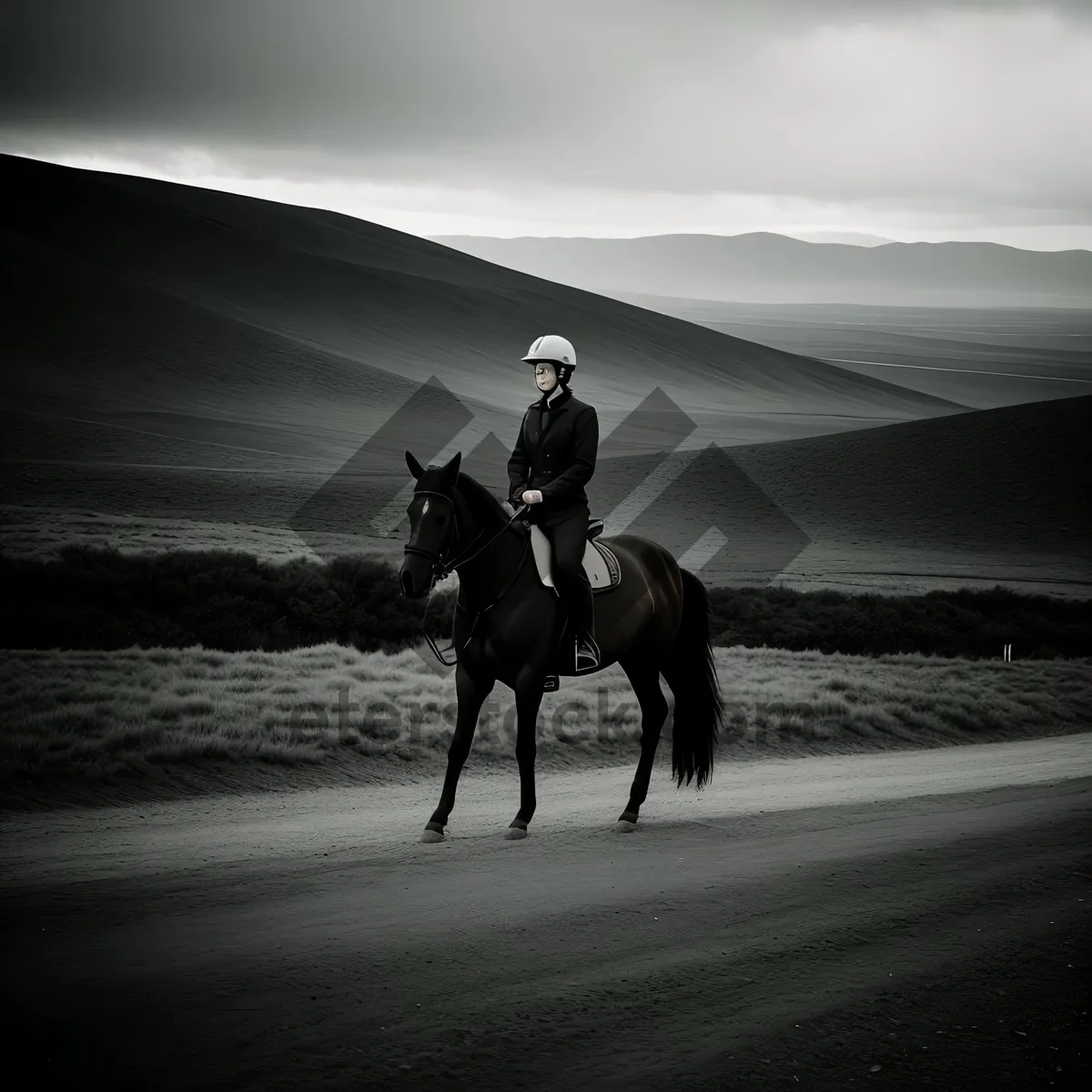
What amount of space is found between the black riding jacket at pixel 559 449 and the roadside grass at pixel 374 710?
570 centimetres

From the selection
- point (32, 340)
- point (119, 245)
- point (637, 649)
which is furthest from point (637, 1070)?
point (119, 245)

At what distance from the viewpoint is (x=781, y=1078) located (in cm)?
520

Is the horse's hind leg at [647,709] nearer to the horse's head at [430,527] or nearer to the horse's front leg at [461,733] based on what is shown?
the horse's front leg at [461,733]

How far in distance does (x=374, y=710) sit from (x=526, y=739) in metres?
→ 7.21

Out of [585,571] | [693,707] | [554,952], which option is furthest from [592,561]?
[554,952]

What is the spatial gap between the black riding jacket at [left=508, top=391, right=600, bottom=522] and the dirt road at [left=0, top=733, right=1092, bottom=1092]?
2.81 metres

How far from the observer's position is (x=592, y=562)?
10.2 m

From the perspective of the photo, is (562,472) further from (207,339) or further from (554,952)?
(207,339)

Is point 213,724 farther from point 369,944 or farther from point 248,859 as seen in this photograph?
point 369,944

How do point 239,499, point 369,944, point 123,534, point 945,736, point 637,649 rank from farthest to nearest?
point 239,499 → point 123,534 → point 945,736 → point 637,649 → point 369,944

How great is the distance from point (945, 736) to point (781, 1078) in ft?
50.6

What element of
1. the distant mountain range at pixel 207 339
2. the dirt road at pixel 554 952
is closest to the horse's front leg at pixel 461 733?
the dirt road at pixel 554 952

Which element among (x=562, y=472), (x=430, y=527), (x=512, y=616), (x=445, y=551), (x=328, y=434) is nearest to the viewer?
(x=430, y=527)

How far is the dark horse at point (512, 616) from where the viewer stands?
29.2ft
